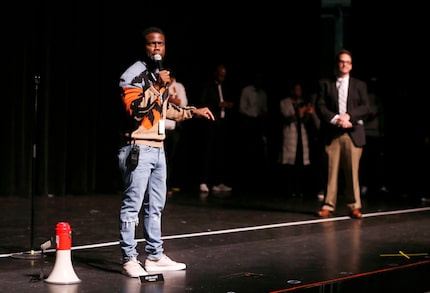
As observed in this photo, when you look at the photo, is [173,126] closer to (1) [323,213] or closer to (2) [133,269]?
(1) [323,213]

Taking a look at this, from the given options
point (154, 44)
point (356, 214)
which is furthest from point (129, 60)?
point (154, 44)

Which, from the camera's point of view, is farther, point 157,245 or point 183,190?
point 183,190

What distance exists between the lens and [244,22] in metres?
12.0

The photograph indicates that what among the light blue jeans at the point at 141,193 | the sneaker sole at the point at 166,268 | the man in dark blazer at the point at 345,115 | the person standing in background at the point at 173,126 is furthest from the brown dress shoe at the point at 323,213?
the light blue jeans at the point at 141,193

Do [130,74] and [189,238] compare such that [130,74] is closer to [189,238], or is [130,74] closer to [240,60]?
[189,238]

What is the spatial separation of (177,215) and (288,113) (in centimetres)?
261

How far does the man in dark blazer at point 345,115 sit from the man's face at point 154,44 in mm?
3213

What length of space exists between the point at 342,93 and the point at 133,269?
3.66 metres

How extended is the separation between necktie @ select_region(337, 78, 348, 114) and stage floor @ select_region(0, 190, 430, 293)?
1.03m

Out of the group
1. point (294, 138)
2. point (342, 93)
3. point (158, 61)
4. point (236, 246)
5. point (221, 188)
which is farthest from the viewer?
point (221, 188)

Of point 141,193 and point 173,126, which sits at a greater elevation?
point 173,126

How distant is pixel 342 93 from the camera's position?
809 centimetres

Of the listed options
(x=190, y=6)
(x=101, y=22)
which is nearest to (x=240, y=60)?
(x=190, y=6)

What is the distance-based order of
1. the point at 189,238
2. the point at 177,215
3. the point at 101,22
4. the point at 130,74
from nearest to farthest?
the point at 130,74, the point at 189,238, the point at 177,215, the point at 101,22
